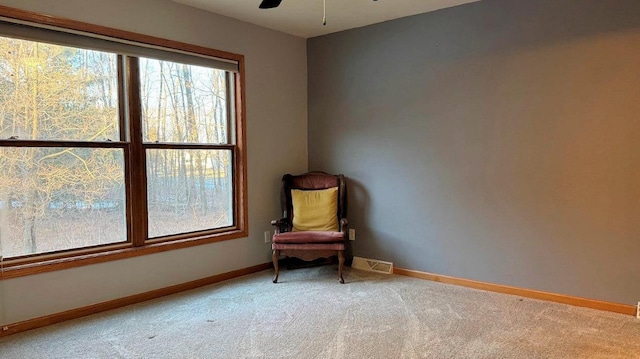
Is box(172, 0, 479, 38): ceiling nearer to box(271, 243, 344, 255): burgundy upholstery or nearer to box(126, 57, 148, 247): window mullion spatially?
box(126, 57, 148, 247): window mullion

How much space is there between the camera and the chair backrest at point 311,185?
4.49 m

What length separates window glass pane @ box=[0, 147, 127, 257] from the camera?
2.96 m

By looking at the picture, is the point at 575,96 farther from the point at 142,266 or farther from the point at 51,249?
the point at 51,249

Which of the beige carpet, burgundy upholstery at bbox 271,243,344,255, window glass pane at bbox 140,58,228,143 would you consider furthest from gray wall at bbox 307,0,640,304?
window glass pane at bbox 140,58,228,143

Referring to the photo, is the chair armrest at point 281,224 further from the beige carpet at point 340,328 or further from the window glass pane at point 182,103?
the window glass pane at point 182,103

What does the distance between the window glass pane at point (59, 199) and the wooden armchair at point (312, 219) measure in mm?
1418

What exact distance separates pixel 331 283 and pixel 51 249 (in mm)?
2235

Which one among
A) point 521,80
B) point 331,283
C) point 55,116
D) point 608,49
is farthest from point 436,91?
point 55,116

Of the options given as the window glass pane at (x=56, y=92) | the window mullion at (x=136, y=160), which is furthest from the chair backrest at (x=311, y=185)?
the window glass pane at (x=56, y=92)

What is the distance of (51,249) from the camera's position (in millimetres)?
3152

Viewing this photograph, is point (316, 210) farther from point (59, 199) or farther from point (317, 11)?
point (59, 199)

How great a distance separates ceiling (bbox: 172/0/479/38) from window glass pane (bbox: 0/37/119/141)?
0.99 meters

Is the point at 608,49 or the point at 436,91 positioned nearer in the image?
the point at 608,49

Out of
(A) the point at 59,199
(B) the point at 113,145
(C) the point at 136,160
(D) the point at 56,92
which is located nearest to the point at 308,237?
(C) the point at 136,160
